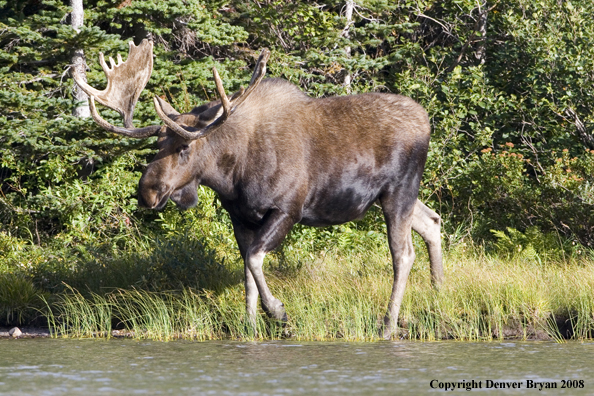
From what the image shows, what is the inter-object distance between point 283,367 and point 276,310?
1677 millimetres

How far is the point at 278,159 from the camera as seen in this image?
7129mm

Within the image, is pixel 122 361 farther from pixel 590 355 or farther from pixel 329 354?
pixel 590 355

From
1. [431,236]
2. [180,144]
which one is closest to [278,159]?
[180,144]

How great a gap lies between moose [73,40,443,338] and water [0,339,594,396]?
973mm

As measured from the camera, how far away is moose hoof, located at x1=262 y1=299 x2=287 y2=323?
7.20 m

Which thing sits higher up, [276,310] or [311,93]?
[311,93]

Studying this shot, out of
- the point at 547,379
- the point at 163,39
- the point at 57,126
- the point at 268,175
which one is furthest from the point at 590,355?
the point at 163,39

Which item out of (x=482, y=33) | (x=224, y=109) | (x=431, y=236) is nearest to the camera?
(x=224, y=109)

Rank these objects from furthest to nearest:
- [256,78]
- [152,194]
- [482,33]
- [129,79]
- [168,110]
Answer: [482,33] → [129,79] → [168,110] → [256,78] → [152,194]

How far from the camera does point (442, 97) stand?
489 inches

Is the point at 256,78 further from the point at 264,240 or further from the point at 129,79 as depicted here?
the point at 129,79

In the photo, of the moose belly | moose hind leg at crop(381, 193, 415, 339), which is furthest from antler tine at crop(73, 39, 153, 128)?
moose hind leg at crop(381, 193, 415, 339)

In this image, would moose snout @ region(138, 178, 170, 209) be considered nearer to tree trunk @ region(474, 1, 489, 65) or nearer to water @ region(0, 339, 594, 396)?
water @ region(0, 339, 594, 396)

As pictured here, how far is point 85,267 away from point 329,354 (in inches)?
146
